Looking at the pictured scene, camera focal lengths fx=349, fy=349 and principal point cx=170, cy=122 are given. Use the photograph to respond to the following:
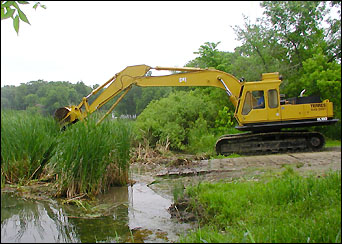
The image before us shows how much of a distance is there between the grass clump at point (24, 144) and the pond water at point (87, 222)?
0.83 ft

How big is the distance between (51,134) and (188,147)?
23.6 ft

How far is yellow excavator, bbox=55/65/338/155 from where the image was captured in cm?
952

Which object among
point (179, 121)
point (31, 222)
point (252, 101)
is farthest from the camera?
point (179, 121)

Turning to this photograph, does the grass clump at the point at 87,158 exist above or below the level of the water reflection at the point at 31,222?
above

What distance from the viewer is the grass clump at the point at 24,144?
2.78m

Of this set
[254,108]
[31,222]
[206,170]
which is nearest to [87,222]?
[31,222]

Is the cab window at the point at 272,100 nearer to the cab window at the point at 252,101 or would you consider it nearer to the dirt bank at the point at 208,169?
the cab window at the point at 252,101

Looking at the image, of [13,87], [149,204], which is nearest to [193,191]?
[149,204]

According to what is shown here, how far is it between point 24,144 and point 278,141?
7796mm

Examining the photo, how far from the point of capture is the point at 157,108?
12.7m

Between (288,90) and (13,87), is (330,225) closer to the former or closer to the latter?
(13,87)

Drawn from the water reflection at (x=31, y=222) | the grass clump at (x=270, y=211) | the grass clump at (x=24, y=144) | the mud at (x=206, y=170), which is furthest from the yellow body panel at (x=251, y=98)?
the water reflection at (x=31, y=222)

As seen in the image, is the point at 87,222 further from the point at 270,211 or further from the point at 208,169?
the point at 208,169

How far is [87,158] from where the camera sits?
16.2ft
